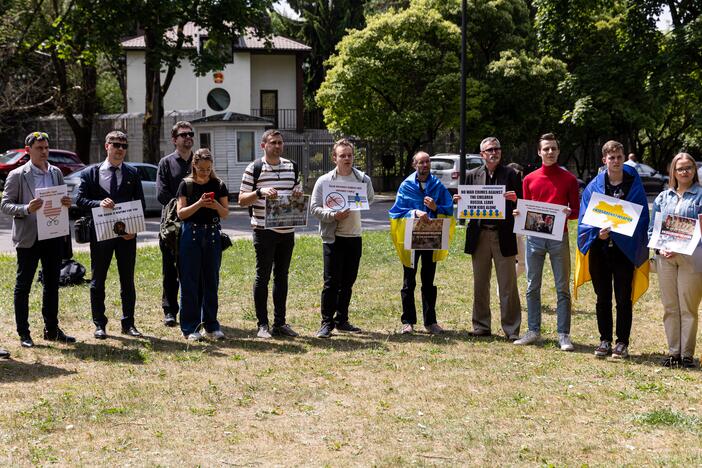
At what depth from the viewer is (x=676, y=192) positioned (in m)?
8.22

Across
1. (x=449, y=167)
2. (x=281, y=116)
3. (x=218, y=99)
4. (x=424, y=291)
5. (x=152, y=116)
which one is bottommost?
(x=424, y=291)

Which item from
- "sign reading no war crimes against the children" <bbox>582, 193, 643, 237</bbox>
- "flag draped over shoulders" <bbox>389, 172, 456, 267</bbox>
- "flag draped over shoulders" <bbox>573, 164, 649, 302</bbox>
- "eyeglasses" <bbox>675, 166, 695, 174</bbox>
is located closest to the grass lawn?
"flag draped over shoulders" <bbox>573, 164, 649, 302</bbox>

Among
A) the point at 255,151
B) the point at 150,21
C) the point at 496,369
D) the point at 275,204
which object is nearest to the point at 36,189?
the point at 275,204

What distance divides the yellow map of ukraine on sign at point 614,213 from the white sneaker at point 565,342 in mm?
1321

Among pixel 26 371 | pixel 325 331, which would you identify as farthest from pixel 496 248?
pixel 26 371

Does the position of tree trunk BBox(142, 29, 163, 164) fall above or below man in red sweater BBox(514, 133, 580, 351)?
above

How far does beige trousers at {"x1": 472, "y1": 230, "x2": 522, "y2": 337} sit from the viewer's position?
959cm

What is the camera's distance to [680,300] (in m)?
8.26

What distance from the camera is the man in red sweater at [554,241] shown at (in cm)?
899

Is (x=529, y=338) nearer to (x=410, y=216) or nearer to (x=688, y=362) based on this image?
(x=688, y=362)

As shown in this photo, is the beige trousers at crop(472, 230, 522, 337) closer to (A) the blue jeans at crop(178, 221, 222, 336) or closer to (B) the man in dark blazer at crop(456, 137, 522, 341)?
(B) the man in dark blazer at crop(456, 137, 522, 341)

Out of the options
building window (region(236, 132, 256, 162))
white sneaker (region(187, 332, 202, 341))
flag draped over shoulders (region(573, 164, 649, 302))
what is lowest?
white sneaker (region(187, 332, 202, 341))

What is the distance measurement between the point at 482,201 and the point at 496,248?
548 millimetres

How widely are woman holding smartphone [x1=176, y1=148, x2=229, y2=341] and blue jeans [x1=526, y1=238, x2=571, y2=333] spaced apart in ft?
10.1
